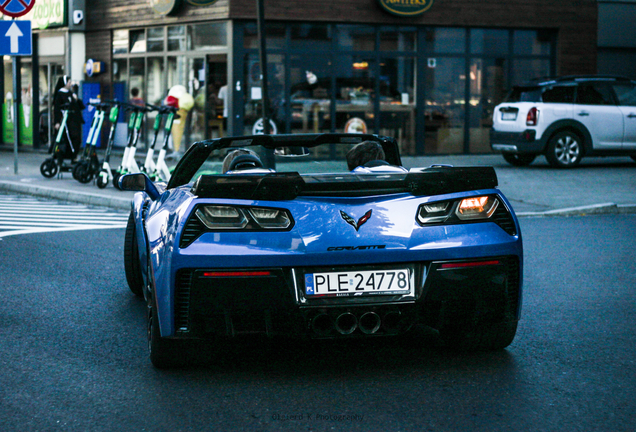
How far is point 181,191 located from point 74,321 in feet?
4.93

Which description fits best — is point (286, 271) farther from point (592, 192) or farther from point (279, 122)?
point (279, 122)

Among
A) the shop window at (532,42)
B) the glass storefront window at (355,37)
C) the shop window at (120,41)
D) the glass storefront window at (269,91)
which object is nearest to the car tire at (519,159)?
the shop window at (532,42)

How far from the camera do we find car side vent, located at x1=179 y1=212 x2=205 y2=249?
13.8 ft

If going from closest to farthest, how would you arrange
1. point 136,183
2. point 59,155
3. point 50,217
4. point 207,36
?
point 136,183 → point 50,217 → point 59,155 → point 207,36

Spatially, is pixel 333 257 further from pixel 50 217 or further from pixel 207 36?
pixel 207 36

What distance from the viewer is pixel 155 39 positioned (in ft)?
70.4

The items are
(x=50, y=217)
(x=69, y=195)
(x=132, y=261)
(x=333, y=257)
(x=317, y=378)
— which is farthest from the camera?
(x=69, y=195)

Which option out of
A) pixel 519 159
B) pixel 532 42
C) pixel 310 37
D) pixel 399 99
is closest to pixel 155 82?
pixel 310 37

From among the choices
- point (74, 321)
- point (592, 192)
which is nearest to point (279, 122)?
point (592, 192)

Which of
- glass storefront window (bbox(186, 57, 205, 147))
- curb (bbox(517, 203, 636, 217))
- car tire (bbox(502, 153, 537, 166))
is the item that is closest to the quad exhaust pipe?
curb (bbox(517, 203, 636, 217))

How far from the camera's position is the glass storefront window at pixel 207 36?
19.6 m

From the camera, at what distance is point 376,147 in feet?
17.8

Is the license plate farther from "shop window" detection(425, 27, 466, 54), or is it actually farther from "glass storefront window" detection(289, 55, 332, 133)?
"shop window" detection(425, 27, 466, 54)

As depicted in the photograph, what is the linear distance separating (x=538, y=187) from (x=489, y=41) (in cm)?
758
